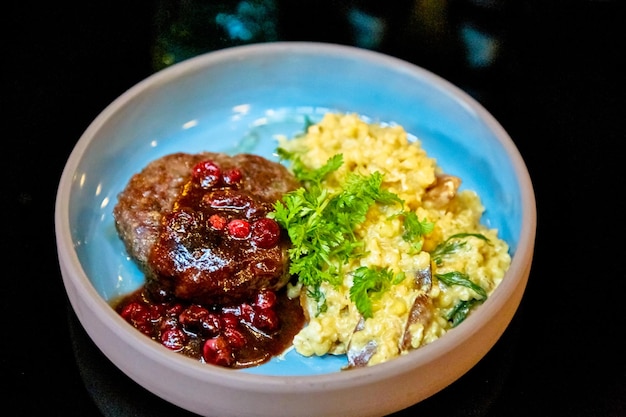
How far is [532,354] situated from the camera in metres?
3.60

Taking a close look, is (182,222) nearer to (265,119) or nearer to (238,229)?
(238,229)

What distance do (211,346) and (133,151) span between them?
161 cm

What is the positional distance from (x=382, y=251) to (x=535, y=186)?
1265 millimetres

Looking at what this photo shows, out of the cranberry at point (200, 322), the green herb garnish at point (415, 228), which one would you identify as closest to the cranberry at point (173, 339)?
the cranberry at point (200, 322)

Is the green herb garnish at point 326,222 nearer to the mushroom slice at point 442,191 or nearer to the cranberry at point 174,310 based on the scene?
the mushroom slice at point 442,191

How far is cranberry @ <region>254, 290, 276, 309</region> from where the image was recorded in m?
3.66

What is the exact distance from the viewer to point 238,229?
374cm

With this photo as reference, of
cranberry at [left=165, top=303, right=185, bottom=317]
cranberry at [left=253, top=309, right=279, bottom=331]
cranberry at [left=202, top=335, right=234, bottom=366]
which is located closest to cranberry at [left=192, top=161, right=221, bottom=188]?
cranberry at [left=165, top=303, right=185, bottom=317]

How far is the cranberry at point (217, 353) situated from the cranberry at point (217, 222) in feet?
1.93

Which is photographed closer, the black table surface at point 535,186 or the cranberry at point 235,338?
the black table surface at point 535,186

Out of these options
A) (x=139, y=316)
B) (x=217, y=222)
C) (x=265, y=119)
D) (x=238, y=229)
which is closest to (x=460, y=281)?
(x=238, y=229)

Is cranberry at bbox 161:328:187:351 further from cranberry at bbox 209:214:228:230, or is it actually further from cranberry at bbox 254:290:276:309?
cranberry at bbox 209:214:228:230

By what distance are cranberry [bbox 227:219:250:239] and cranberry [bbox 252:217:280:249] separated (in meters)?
0.04

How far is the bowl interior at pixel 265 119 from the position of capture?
4086 mm
